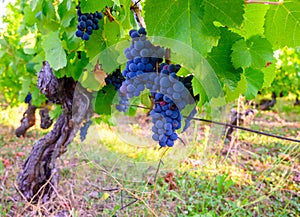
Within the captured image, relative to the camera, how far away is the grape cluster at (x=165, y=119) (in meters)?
0.82

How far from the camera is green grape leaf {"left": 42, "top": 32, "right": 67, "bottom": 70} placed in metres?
1.61

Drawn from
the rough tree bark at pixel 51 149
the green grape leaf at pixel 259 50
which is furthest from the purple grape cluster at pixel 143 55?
the rough tree bark at pixel 51 149

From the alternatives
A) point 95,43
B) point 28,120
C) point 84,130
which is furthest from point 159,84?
point 28,120

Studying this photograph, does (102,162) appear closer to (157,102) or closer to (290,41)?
(157,102)

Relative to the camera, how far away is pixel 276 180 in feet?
10.3

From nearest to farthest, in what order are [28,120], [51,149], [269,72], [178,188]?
[269,72], [51,149], [178,188], [28,120]

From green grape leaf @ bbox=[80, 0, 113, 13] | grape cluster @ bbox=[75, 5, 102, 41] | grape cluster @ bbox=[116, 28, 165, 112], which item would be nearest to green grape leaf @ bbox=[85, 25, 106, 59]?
grape cluster @ bbox=[75, 5, 102, 41]

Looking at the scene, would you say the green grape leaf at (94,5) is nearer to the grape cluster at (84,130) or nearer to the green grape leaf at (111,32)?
the green grape leaf at (111,32)

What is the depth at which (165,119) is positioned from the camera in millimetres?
830

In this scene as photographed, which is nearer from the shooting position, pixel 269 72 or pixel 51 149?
pixel 269 72

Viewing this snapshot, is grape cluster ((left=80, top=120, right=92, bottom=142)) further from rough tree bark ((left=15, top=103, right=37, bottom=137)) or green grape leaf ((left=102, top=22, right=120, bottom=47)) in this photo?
rough tree bark ((left=15, top=103, right=37, bottom=137))

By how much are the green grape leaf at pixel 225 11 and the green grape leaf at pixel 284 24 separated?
0.20 m

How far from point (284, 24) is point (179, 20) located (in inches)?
13.0

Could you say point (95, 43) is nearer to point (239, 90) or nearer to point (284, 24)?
point (239, 90)
